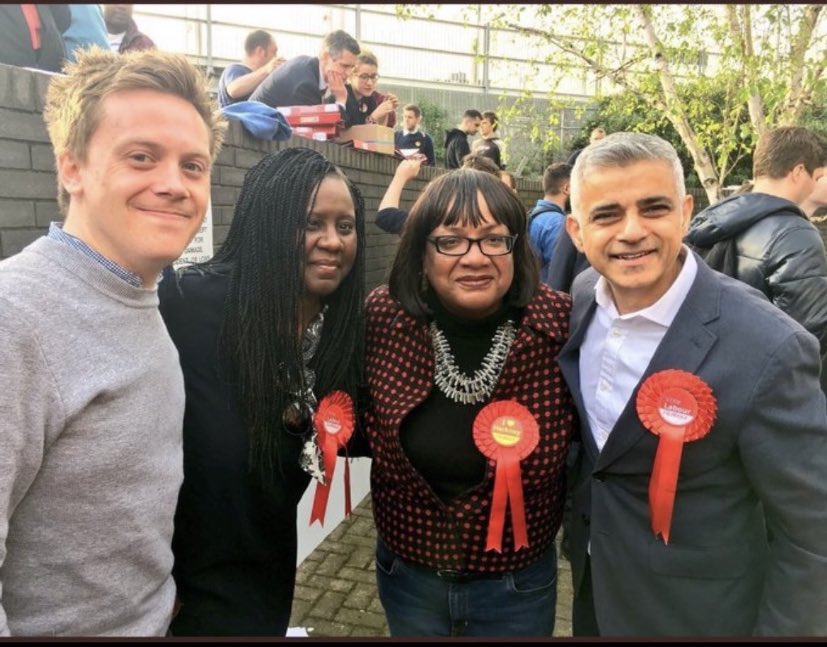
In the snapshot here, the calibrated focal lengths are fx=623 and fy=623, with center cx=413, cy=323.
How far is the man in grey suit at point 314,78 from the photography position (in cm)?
502

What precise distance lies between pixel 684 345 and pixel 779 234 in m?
1.85

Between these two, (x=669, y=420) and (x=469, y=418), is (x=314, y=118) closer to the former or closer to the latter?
(x=469, y=418)

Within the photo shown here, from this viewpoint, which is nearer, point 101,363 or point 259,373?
point 101,363

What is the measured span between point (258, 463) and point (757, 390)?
50.3 inches

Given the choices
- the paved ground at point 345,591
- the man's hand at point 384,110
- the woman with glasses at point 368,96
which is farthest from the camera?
the man's hand at point 384,110

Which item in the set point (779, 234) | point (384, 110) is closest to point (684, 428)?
point (779, 234)

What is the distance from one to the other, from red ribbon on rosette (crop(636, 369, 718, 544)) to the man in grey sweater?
46.4 inches

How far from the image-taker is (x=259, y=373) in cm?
171

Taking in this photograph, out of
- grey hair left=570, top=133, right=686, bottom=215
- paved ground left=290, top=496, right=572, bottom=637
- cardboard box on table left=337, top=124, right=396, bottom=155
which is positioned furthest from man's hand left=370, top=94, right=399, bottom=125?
grey hair left=570, top=133, right=686, bottom=215

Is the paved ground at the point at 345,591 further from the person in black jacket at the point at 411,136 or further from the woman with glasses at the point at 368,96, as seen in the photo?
the person in black jacket at the point at 411,136

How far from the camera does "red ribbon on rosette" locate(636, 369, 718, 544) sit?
154 centimetres

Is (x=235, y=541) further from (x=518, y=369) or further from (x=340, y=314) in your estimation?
(x=518, y=369)

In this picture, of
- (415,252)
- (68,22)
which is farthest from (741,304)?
(68,22)

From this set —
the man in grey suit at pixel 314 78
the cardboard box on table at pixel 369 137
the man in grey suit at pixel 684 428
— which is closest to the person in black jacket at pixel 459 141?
the cardboard box on table at pixel 369 137
